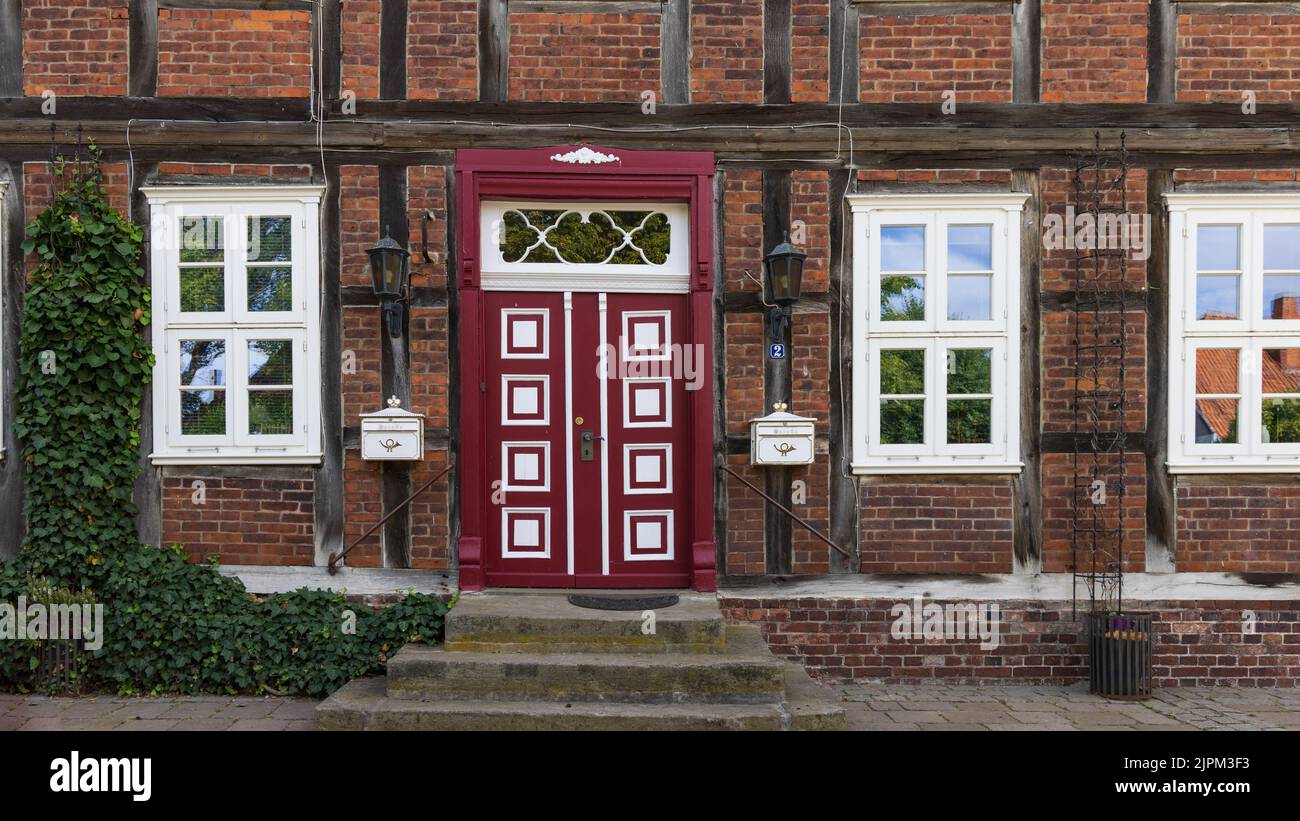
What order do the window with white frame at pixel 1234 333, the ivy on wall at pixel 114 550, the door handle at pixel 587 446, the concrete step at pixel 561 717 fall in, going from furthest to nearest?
the door handle at pixel 587 446, the window with white frame at pixel 1234 333, the ivy on wall at pixel 114 550, the concrete step at pixel 561 717

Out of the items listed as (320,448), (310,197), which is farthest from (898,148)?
(320,448)

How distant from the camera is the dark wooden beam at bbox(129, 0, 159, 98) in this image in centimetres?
611

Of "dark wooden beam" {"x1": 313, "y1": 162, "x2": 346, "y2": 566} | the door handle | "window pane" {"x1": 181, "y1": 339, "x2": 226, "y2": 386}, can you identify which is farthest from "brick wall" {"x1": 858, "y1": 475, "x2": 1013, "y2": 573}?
"window pane" {"x1": 181, "y1": 339, "x2": 226, "y2": 386}

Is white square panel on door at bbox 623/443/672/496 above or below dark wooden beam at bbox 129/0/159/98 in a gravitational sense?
below

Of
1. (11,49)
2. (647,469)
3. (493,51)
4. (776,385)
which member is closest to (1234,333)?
(776,385)

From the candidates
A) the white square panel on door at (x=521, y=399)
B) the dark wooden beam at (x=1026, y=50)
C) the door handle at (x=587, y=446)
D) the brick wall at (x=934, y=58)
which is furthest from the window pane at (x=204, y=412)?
the dark wooden beam at (x=1026, y=50)

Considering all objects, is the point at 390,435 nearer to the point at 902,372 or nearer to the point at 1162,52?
the point at 902,372

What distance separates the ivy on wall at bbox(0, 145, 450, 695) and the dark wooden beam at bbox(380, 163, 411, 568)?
0.42 metres

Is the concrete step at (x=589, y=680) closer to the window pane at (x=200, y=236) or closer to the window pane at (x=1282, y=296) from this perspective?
the window pane at (x=200, y=236)

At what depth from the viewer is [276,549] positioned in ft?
20.1

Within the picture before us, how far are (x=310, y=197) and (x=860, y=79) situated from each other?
163 inches

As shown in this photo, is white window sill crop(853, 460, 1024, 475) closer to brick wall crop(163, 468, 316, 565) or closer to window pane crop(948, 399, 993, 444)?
window pane crop(948, 399, 993, 444)

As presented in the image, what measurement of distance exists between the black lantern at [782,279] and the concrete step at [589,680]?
7.79ft

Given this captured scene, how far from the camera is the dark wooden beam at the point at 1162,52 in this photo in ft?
20.2
